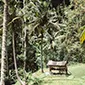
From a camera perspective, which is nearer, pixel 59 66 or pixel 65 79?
pixel 65 79

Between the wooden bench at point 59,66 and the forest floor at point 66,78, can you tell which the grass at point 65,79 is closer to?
the forest floor at point 66,78

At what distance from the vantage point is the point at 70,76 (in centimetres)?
2259

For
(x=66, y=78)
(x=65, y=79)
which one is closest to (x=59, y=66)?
(x=66, y=78)

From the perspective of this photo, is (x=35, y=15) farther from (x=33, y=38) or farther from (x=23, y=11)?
(x=33, y=38)

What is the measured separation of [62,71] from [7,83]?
7.61 metres

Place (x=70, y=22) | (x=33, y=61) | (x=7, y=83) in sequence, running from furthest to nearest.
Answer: (x=33, y=61), (x=70, y=22), (x=7, y=83)

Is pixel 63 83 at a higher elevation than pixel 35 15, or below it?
below

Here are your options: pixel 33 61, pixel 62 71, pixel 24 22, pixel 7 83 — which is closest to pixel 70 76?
pixel 62 71

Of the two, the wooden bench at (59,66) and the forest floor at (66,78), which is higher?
the wooden bench at (59,66)

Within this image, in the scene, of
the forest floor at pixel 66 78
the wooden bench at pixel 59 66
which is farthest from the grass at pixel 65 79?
the wooden bench at pixel 59 66

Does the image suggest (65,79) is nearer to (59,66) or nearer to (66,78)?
(66,78)

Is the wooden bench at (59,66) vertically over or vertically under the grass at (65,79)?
over

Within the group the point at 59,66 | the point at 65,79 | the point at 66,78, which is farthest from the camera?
the point at 59,66

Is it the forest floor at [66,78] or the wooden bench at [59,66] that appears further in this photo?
the wooden bench at [59,66]
